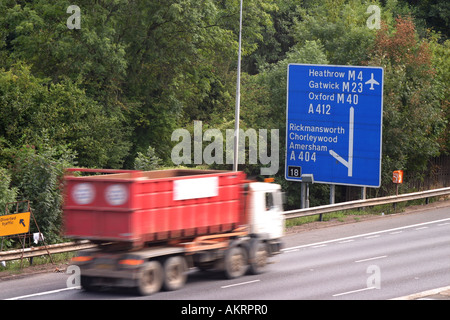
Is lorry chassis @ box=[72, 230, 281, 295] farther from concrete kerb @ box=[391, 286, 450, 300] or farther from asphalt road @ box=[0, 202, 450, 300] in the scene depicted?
concrete kerb @ box=[391, 286, 450, 300]

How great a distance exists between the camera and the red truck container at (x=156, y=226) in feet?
52.0

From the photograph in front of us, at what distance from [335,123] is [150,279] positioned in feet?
52.3

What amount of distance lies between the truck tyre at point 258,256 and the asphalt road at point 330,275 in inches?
9.6

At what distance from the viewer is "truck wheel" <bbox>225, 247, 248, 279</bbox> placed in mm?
18172

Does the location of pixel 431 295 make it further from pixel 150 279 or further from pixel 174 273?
pixel 150 279

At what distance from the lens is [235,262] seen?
1848cm

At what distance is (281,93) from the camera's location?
39.4 metres

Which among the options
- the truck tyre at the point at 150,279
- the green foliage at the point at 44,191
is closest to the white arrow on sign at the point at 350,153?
the green foliage at the point at 44,191

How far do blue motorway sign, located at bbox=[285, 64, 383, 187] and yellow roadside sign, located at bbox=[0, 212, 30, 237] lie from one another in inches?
527

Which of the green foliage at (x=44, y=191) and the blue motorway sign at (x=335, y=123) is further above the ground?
the blue motorway sign at (x=335, y=123)

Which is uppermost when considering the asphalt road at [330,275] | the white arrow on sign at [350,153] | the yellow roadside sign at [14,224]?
the white arrow on sign at [350,153]

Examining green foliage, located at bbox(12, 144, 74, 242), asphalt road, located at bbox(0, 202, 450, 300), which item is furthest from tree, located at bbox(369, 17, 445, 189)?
green foliage, located at bbox(12, 144, 74, 242)

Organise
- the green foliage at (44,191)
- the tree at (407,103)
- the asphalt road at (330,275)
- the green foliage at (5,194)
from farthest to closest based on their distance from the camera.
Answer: the tree at (407,103)
the green foliage at (44,191)
the green foliage at (5,194)
the asphalt road at (330,275)

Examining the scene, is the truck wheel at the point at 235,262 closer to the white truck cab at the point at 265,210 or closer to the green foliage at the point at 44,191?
the white truck cab at the point at 265,210
